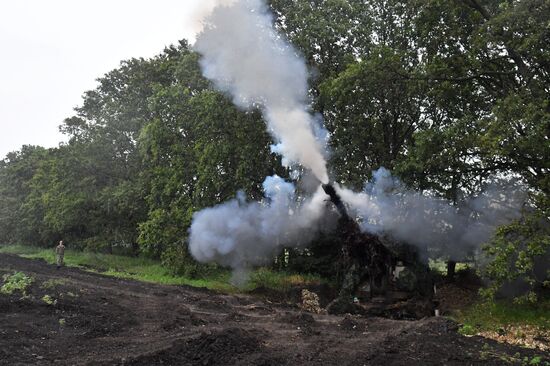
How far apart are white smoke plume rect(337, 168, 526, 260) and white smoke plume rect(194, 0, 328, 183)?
236 centimetres

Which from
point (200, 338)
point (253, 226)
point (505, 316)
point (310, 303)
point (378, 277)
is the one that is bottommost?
point (200, 338)

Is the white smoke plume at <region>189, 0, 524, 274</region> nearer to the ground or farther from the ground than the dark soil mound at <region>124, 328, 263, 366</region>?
farther from the ground

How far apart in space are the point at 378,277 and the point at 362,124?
831 centimetres

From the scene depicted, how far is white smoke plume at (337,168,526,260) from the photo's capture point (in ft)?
62.0

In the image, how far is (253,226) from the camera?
22953 millimetres

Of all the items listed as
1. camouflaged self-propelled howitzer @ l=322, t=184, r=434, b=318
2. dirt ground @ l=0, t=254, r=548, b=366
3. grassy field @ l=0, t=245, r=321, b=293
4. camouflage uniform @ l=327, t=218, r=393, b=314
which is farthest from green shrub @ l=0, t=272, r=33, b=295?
camouflage uniform @ l=327, t=218, r=393, b=314

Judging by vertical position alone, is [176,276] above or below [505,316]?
above

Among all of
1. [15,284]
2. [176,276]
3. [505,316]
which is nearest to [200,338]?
[15,284]

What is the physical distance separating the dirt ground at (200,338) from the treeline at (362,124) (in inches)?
157

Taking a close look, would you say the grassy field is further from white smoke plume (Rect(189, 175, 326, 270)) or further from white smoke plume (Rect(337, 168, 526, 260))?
white smoke plume (Rect(337, 168, 526, 260))

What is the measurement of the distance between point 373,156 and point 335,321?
38.6 feet

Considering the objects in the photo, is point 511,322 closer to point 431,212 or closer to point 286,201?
point 431,212

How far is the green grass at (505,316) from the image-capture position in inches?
560

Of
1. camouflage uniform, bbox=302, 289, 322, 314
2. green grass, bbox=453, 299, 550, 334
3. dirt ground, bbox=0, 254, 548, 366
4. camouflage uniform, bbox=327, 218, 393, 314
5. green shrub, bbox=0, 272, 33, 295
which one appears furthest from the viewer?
camouflage uniform, bbox=302, 289, 322, 314
